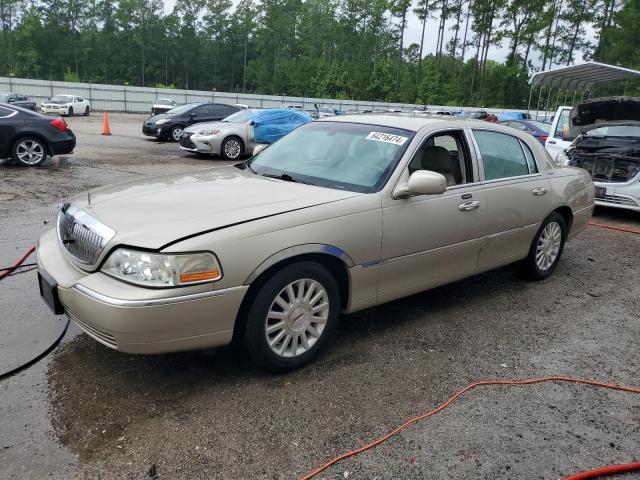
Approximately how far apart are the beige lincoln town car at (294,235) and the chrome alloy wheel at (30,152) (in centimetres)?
808

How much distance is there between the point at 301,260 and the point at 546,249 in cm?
318

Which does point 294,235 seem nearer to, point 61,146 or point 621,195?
point 621,195

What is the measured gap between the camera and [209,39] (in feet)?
324

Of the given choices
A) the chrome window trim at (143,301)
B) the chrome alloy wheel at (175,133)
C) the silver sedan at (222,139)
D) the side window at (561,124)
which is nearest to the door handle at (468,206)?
the chrome window trim at (143,301)

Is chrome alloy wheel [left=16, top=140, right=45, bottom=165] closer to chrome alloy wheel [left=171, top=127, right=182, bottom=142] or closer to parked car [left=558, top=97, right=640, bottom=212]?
chrome alloy wheel [left=171, top=127, right=182, bottom=142]

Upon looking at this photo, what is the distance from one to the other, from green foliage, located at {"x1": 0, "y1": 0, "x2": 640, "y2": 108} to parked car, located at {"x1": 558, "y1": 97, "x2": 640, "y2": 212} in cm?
4907

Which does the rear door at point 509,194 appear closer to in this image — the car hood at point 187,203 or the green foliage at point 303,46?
the car hood at point 187,203

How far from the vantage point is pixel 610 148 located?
8602mm

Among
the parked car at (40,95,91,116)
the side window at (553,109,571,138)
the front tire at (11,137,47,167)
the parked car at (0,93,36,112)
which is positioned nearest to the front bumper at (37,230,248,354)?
the front tire at (11,137,47,167)

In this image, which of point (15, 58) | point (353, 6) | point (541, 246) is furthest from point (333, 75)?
point (541, 246)

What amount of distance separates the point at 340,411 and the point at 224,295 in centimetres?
95

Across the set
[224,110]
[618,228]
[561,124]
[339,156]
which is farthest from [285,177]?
[224,110]

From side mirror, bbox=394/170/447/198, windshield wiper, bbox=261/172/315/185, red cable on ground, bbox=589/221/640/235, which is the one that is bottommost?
red cable on ground, bbox=589/221/640/235

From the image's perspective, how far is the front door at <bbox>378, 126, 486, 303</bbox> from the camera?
3746 mm
